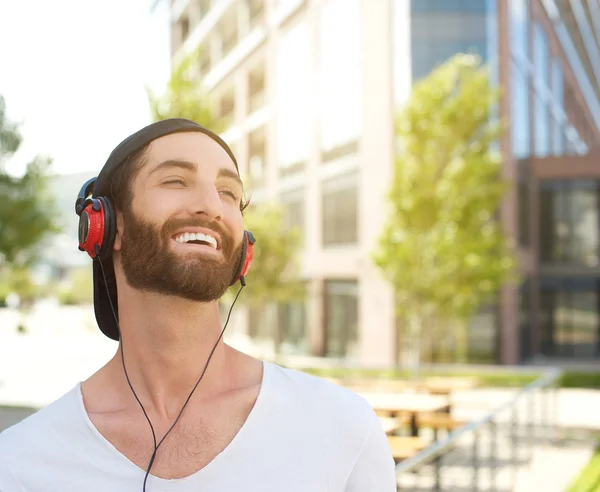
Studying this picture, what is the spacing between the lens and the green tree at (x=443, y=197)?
51.1 feet

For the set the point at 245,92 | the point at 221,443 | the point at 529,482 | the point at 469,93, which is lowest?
the point at 529,482

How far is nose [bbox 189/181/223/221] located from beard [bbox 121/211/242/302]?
2cm

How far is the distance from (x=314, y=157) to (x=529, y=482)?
18.9 metres

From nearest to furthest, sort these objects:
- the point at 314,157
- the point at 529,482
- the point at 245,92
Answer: the point at 529,482 < the point at 314,157 < the point at 245,92

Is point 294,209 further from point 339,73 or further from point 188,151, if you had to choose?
point 188,151

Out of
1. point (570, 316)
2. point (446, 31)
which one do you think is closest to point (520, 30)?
point (446, 31)

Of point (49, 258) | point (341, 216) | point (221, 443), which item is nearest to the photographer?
point (221, 443)

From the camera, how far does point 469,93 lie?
15.7 meters

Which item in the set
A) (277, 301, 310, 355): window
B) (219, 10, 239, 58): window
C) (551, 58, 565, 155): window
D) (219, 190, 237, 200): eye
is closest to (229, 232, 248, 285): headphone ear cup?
(219, 190, 237, 200): eye

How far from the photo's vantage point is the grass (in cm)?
887

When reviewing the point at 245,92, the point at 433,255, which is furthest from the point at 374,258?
the point at 245,92

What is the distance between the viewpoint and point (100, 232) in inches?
67.6

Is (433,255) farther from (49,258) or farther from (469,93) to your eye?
(49,258)

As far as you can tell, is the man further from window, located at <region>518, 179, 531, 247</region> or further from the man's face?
window, located at <region>518, 179, 531, 247</region>
